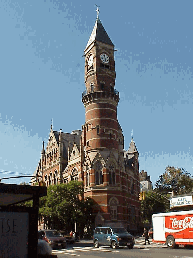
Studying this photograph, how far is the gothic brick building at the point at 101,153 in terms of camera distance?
48438 mm

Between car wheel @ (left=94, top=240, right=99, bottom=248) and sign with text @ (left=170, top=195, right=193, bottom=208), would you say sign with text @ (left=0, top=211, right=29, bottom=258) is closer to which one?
car wheel @ (left=94, top=240, right=99, bottom=248)

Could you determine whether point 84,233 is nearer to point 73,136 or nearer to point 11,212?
point 73,136

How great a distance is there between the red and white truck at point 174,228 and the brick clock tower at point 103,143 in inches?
724

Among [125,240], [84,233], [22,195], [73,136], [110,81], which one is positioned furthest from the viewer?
[73,136]

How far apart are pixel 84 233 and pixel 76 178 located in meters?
9.20

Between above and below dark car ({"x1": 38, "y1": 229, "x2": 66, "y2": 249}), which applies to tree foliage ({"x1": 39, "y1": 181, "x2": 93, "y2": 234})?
above

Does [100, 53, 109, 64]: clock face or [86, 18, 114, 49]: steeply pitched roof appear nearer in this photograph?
[100, 53, 109, 64]: clock face

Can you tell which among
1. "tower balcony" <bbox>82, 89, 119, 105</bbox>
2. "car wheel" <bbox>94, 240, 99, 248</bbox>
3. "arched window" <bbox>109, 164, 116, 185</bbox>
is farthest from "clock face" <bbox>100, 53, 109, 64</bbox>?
"car wheel" <bbox>94, 240, 99, 248</bbox>

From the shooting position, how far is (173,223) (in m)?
27.7

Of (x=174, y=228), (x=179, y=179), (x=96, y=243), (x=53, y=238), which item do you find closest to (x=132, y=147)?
(x=179, y=179)

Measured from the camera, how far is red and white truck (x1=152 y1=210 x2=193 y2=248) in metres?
26.1

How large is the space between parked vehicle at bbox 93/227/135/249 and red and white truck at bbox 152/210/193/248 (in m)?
2.60

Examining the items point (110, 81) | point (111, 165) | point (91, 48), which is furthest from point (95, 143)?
point (91, 48)

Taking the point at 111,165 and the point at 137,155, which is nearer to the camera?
the point at 111,165
